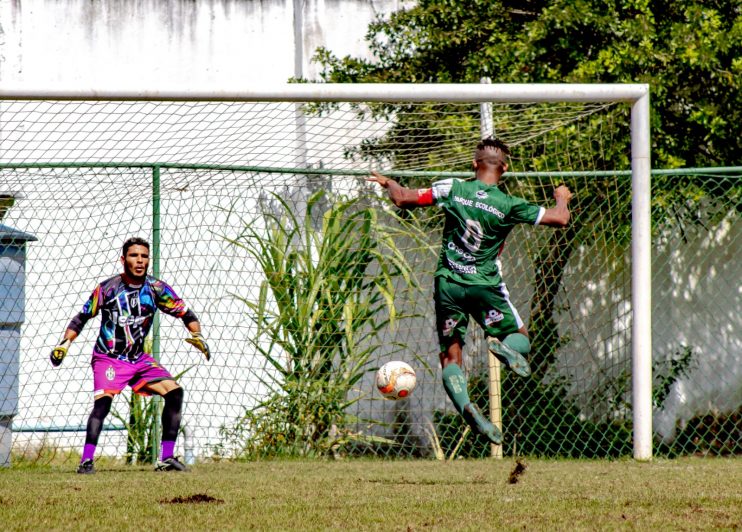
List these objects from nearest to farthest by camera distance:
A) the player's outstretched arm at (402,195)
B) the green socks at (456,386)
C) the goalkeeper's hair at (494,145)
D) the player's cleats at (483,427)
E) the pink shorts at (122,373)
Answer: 1. the player's cleats at (483,427)
2. the green socks at (456,386)
3. the player's outstretched arm at (402,195)
4. the goalkeeper's hair at (494,145)
5. the pink shorts at (122,373)

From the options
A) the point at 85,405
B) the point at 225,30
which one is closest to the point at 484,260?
the point at 85,405

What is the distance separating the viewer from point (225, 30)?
40.4 feet

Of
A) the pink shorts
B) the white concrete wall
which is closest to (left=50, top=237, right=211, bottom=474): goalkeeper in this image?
the pink shorts

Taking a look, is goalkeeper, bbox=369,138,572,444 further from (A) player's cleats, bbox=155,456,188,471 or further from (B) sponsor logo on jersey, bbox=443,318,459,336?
(A) player's cleats, bbox=155,456,188,471

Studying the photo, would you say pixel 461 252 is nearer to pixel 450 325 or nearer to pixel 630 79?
pixel 450 325

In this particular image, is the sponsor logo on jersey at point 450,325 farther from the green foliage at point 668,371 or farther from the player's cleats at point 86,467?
the green foliage at point 668,371

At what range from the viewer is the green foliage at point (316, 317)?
895 centimetres

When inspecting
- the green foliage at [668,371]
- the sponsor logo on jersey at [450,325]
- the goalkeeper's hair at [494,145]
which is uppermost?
the goalkeeper's hair at [494,145]

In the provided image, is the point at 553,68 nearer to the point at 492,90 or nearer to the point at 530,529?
the point at 492,90

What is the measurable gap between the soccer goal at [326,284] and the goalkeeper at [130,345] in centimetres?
96

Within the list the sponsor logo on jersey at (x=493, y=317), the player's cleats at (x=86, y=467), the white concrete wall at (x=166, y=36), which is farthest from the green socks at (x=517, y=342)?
the white concrete wall at (x=166, y=36)

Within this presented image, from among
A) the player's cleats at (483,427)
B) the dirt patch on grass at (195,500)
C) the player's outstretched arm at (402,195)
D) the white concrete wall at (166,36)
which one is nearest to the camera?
the dirt patch on grass at (195,500)

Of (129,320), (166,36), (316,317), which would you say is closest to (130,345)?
(129,320)

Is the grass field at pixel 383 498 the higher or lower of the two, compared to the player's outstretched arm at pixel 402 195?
lower
